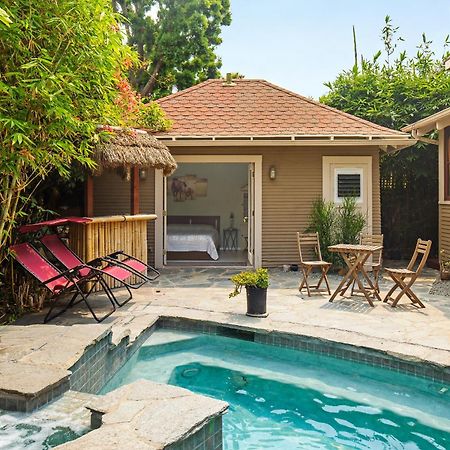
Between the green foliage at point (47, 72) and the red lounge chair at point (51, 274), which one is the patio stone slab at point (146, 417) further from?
the red lounge chair at point (51, 274)

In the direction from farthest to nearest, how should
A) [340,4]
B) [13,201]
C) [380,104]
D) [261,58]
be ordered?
[261,58], [340,4], [380,104], [13,201]

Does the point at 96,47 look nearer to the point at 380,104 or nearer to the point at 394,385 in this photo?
the point at 394,385

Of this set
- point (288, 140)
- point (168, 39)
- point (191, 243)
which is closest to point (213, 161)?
point (288, 140)

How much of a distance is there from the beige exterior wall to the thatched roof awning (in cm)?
204

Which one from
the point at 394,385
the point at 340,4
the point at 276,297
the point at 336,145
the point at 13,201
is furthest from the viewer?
the point at 340,4

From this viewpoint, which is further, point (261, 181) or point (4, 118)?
point (261, 181)

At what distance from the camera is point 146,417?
3029mm

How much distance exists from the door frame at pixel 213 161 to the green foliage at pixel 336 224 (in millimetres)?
1179

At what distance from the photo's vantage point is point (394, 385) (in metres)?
4.80

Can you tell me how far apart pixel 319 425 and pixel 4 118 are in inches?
146

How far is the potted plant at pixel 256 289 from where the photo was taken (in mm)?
6215

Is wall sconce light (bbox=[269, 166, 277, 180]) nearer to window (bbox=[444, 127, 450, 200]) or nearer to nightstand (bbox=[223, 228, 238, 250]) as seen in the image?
window (bbox=[444, 127, 450, 200])

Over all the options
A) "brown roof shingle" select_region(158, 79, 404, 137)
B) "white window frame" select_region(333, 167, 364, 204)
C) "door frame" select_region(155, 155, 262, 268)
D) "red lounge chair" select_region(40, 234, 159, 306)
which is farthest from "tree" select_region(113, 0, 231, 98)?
"red lounge chair" select_region(40, 234, 159, 306)

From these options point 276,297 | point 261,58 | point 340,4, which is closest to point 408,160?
point 276,297
